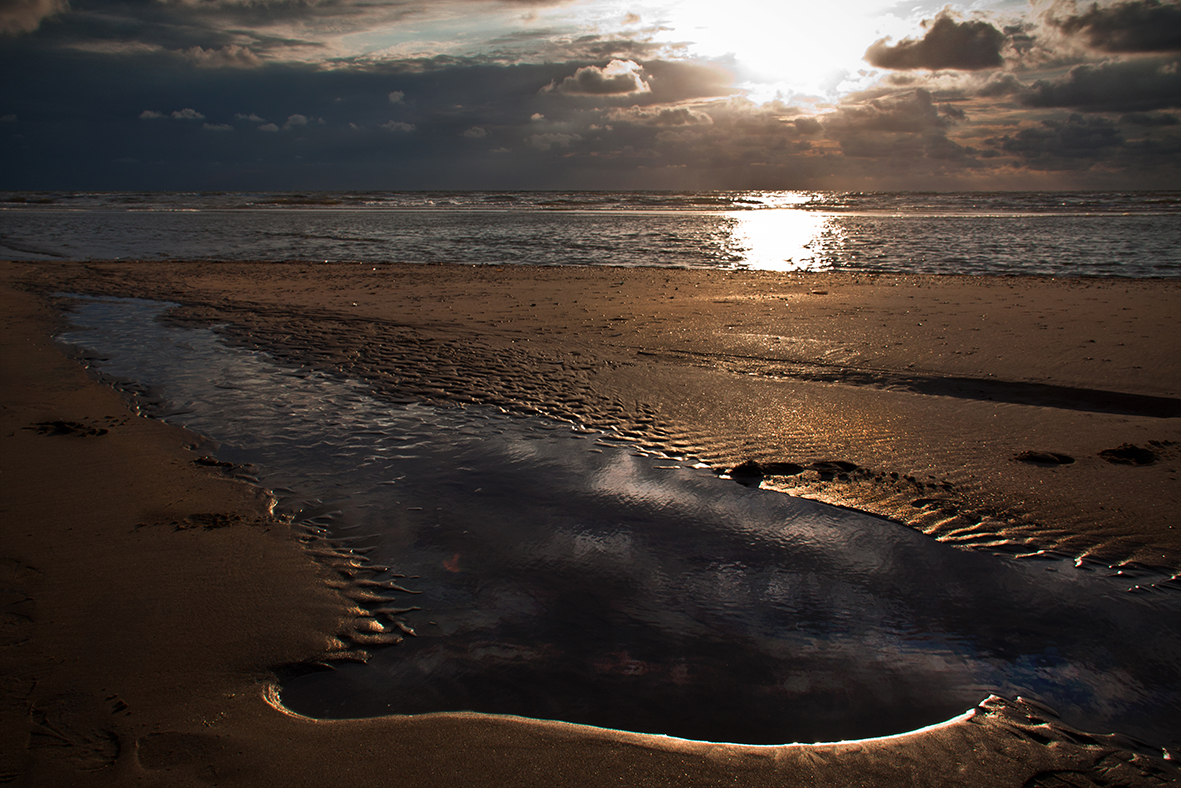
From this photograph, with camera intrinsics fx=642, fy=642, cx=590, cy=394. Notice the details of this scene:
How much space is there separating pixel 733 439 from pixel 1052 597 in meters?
2.36

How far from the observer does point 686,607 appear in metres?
3.00

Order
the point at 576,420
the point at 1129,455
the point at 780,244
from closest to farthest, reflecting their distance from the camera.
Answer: the point at 1129,455 < the point at 576,420 < the point at 780,244

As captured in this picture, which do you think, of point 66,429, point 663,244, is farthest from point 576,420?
point 663,244

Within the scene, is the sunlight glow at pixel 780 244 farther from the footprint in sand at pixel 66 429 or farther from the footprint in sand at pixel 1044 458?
the footprint in sand at pixel 66 429

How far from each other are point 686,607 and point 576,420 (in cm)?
278

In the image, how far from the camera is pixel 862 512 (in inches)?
157

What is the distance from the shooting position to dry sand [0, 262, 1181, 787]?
212 centimetres

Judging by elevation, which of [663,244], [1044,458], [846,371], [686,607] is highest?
[663,244]

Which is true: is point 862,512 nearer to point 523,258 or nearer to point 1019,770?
point 1019,770

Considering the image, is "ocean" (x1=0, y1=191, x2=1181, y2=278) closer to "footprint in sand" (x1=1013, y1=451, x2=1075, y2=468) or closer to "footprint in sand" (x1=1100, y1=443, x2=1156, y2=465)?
Answer: "footprint in sand" (x1=1100, y1=443, x2=1156, y2=465)

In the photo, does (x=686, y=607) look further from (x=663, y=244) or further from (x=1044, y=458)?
(x=663, y=244)

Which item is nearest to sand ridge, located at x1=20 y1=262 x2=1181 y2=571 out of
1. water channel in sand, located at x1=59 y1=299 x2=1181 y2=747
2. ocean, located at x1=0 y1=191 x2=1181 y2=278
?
water channel in sand, located at x1=59 y1=299 x2=1181 y2=747

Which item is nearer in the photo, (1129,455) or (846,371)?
(1129,455)

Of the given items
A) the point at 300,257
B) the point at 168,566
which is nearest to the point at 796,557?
the point at 168,566
